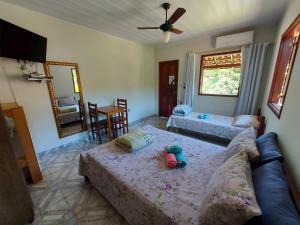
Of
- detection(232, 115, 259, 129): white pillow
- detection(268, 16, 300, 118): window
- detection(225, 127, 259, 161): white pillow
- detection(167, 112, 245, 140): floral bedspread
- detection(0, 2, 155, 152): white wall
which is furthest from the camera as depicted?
detection(167, 112, 245, 140): floral bedspread

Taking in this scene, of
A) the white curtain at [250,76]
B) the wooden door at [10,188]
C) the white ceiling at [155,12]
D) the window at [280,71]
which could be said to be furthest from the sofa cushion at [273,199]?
the white curtain at [250,76]

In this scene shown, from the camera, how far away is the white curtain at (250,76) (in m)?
3.01

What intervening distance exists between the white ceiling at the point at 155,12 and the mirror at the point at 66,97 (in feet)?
2.96

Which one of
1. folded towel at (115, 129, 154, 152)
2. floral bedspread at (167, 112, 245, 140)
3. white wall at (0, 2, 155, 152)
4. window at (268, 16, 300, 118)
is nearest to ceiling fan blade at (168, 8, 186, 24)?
window at (268, 16, 300, 118)

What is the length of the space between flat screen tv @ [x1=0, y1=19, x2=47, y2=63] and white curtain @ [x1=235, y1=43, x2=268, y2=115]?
4.08 m

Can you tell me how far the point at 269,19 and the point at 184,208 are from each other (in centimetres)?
363

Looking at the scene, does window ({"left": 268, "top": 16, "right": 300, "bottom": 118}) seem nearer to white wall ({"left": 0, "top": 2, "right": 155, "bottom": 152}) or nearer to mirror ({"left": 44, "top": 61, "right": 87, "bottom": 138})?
white wall ({"left": 0, "top": 2, "right": 155, "bottom": 152})

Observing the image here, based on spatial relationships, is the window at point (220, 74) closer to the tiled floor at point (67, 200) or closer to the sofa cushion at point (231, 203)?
the sofa cushion at point (231, 203)

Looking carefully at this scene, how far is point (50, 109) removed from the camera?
8.79ft

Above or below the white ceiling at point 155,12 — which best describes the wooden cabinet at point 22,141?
below

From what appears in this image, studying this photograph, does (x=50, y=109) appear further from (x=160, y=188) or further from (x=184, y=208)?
(x=184, y=208)

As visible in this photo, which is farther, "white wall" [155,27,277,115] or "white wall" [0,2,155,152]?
"white wall" [155,27,277,115]

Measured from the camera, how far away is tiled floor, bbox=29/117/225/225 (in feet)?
4.69

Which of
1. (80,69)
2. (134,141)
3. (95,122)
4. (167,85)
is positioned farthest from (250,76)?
(80,69)
